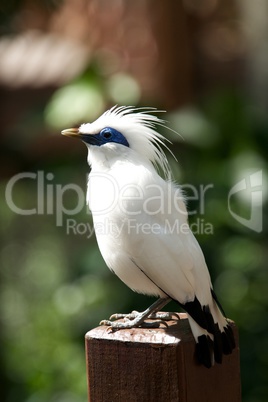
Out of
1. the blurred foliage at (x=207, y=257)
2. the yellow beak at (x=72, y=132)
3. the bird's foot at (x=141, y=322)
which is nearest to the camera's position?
the bird's foot at (x=141, y=322)

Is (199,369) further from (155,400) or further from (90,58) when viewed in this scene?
(90,58)

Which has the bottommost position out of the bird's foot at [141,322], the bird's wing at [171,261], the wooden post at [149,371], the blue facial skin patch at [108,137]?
the wooden post at [149,371]

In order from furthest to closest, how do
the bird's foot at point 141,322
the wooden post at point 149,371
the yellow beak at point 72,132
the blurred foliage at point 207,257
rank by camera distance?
the blurred foliage at point 207,257 < the yellow beak at point 72,132 < the bird's foot at point 141,322 < the wooden post at point 149,371

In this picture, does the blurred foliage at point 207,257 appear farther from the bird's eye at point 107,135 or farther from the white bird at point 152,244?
the white bird at point 152,244

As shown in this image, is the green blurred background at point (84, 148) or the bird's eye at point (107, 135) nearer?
the bird's eye at point (107, 135)

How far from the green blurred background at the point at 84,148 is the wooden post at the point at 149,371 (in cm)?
171

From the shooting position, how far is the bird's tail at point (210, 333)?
6.40ft

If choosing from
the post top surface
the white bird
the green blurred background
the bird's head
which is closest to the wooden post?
the post top surface

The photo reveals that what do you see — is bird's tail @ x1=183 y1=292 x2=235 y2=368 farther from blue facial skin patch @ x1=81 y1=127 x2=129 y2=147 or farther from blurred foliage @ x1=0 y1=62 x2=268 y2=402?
blurred foliage @ x1=0 y1=62 x2=268 y2=402

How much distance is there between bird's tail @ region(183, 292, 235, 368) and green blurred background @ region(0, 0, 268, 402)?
147cm

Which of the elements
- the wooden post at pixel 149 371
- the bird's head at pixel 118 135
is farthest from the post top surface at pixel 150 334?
the bird's head at pixel 118 135

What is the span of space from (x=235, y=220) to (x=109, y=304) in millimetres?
831

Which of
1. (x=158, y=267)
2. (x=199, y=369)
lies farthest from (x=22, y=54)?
(x=199, y=369)

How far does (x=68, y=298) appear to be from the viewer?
14.7 ft
